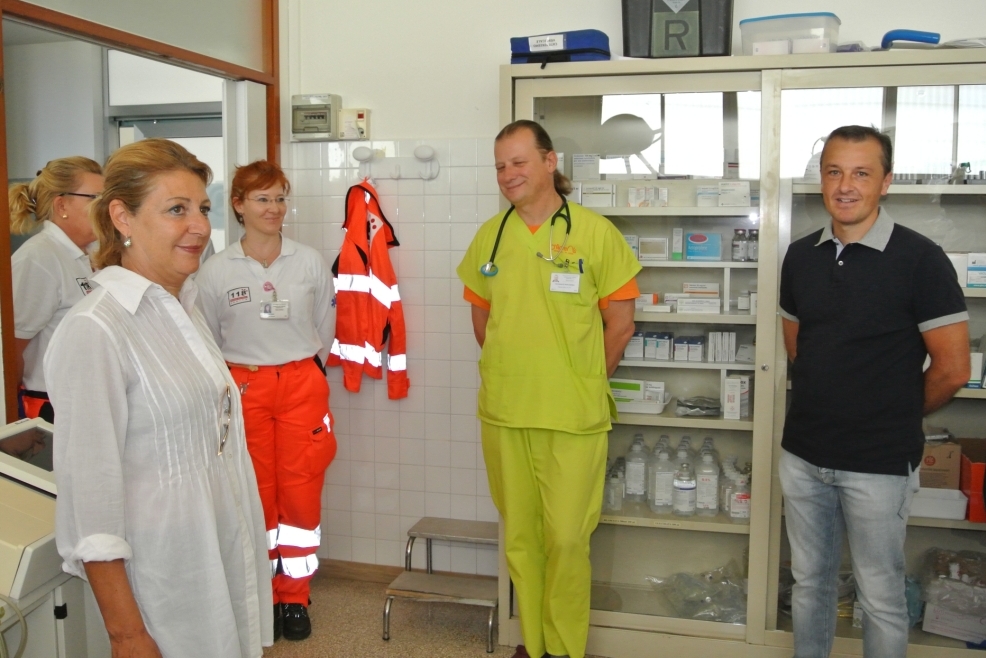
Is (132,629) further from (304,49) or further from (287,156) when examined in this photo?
(304,49)

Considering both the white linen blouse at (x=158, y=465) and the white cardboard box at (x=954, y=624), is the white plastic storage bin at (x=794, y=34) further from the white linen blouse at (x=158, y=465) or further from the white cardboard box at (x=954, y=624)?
the white linen blouse at (x=158, y=465)

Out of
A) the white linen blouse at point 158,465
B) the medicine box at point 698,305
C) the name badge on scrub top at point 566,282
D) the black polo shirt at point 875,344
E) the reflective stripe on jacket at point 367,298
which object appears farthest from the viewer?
the reflective stripe on jacket at point 367,298

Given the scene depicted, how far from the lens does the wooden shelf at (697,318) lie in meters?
3.10

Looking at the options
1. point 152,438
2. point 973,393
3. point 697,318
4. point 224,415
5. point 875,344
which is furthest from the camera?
point 697,318

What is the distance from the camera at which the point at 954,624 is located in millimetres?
2994

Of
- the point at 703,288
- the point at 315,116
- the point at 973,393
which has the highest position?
the point at 315,116

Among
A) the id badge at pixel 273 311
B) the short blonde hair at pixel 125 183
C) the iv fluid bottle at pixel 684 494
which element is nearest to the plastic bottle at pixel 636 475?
the iv fluid bottle at pixel 684 494

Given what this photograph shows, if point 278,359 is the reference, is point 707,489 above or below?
below

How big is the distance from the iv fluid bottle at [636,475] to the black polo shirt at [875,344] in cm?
93

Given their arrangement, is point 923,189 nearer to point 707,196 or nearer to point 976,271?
point 976,271

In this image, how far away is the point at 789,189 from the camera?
2973 mm

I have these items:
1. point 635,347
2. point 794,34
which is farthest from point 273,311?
point 794,34

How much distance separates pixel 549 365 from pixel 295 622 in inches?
59.9

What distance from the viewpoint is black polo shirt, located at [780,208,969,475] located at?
2.33m
